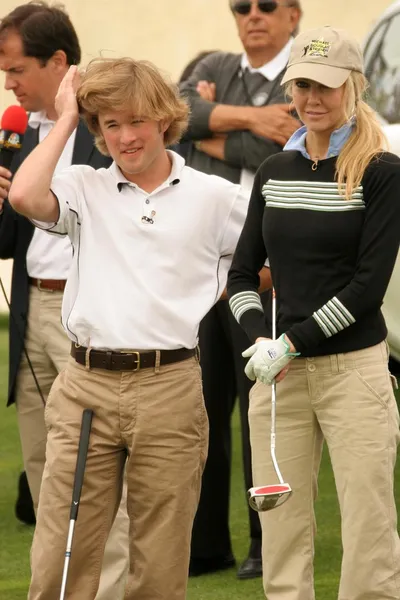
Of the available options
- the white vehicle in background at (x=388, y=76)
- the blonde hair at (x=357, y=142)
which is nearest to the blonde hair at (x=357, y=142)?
the blonde hair at (x=357, y=142)

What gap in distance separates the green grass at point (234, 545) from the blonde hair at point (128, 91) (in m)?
2.02

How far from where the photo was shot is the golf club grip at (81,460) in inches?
134

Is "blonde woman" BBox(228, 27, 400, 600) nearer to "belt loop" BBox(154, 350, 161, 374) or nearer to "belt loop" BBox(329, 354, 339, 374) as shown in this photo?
"belt loop" BBox(329, 354, 339, 374)

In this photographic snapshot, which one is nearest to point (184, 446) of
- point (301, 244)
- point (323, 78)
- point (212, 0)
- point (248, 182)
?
point (301, 244)

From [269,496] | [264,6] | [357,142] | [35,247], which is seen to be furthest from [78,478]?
[264,6]

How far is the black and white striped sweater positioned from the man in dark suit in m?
0.96

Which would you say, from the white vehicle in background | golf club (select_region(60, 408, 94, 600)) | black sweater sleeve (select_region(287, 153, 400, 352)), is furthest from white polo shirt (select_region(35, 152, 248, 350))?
the white vehicle in background

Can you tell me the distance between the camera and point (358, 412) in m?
3.53

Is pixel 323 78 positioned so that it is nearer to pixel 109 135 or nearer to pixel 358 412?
pixel 109 135

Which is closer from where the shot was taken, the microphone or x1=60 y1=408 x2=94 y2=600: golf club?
x1=60 y1=408 x2=94 y2=600: golf club

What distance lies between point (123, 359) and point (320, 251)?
2.11 feet

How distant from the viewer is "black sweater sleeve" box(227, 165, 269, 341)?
3684mm

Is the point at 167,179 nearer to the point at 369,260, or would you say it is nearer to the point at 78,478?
the point at 369,260

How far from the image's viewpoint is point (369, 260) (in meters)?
3.47
